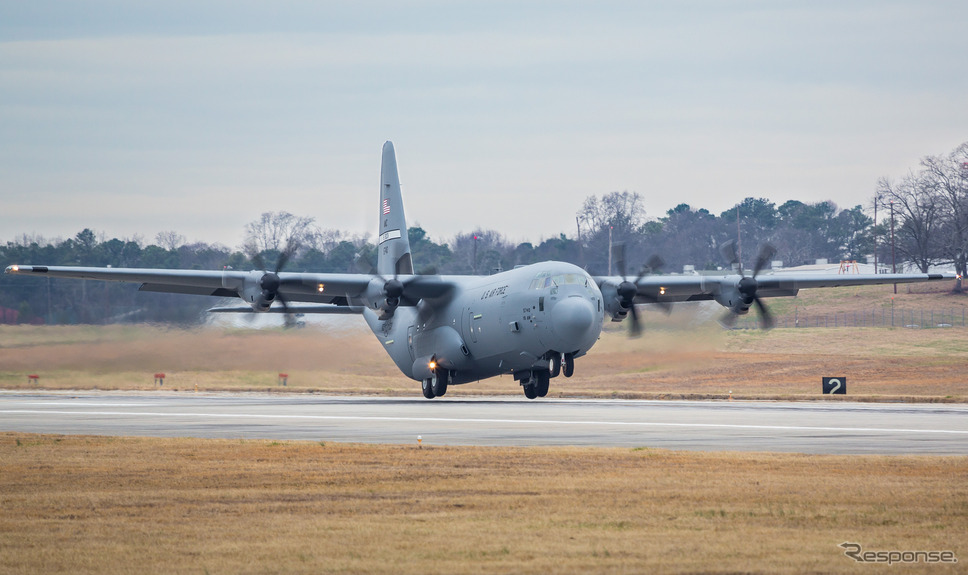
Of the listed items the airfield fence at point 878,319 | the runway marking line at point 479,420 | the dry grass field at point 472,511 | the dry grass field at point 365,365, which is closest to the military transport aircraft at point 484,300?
the dry grass field at point 365,365

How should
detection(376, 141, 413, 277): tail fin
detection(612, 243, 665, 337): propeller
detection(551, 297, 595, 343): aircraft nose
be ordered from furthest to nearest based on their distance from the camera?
1. detection(376, 141, 413, 277): tail fin
2. detection(612, 243, 665, 337): propeller
3. detection(551, 297, 595, 343): aircraft nose

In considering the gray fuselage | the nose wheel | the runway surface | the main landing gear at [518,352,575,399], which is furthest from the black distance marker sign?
the gray fuselage

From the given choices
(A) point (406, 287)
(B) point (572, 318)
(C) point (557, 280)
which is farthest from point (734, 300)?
(A) point (406, 287)

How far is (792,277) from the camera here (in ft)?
125

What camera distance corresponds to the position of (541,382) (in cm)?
3694

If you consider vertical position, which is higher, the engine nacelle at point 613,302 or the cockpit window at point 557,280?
the cockpit window at point 557,280

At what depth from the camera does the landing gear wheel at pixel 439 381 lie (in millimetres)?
38125

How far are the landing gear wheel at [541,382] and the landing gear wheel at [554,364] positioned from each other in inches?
73.6

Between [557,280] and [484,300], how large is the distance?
371 centimetres

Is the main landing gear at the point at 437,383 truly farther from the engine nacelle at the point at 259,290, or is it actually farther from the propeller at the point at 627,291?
the propeller at the point at 627,291

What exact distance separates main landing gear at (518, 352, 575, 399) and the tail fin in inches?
323

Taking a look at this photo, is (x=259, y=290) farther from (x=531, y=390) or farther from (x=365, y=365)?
(x=365, y=365)

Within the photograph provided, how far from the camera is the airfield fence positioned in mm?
78750

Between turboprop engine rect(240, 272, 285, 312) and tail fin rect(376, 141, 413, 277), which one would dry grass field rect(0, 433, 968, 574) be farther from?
tail fin rect(376, 141, 413, 277)
